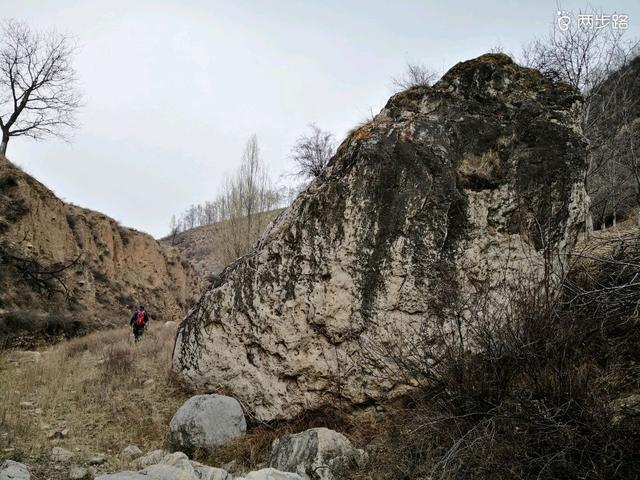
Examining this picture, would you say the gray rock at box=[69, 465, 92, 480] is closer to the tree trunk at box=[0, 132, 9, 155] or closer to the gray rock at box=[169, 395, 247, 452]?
the gray rock at box=[169, 395, 247, 452]

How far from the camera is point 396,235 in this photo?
5273 mm

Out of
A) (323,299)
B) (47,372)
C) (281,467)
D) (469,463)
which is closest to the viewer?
(469,463)

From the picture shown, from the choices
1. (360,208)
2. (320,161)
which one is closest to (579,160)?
(360,208)

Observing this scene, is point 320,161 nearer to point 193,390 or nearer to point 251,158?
point 251,158

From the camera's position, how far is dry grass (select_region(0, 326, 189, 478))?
5.44m

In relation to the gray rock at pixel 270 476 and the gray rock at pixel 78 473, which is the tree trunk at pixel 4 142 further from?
the gray rock at pixel 270 476

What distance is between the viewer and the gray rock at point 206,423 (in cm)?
526

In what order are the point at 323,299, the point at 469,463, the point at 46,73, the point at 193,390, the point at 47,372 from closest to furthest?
the point at 469,463, the point at 323,299, the point at 193,390, the point at 47,372, the point at 46,73

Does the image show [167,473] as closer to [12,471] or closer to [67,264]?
[12,471]

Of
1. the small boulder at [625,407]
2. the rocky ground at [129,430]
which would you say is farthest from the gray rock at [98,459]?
the small boulder at [625,407]

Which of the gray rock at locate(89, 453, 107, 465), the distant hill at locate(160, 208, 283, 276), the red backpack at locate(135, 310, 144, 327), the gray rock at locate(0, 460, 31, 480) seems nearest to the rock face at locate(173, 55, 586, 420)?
the gray rock at locate(89, 453, 107, 465)

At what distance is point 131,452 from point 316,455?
242 centimetres

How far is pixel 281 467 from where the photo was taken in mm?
4488

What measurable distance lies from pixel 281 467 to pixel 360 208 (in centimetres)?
290
